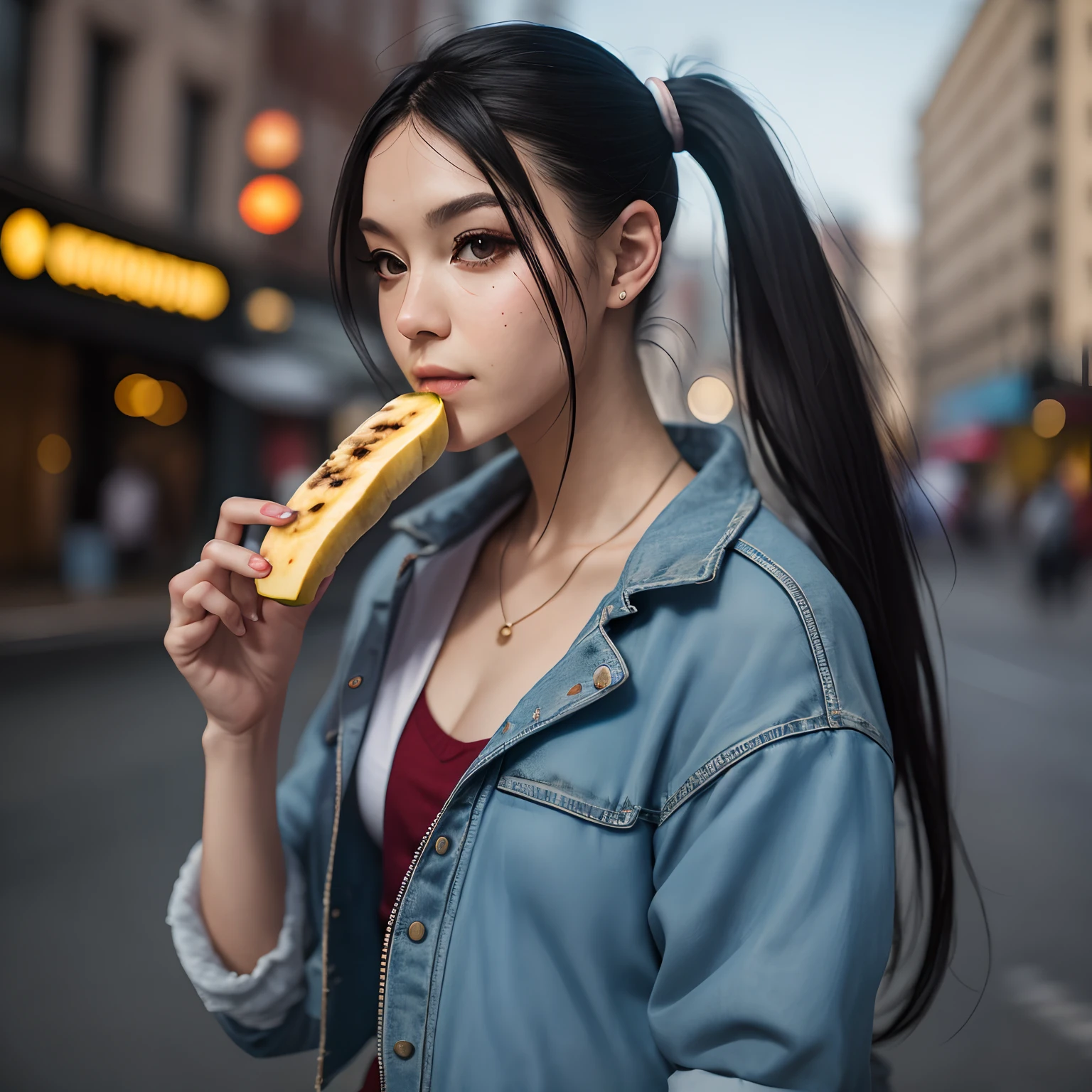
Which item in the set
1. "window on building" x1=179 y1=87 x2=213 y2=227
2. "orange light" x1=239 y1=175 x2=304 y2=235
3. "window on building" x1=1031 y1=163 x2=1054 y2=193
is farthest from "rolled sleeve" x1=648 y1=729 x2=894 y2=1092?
"window on building" x1=1031 y1=163 x2=1054 y2=193

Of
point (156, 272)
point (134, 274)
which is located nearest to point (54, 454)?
point (134, 274)

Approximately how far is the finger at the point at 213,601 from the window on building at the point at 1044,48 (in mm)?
37035

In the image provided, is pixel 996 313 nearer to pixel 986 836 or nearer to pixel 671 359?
pixel 986 836

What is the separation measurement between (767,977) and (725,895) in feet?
0.32

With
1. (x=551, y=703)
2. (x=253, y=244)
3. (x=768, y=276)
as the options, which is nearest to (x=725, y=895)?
(x=551, y=703)

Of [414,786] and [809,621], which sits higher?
[809,621]

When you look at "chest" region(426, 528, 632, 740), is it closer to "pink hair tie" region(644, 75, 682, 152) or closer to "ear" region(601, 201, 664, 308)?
"ear" region(601, 201, 664, 308)

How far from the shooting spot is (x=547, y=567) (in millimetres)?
1629

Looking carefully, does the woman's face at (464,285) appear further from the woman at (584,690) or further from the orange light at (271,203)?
the orange light at (271,203)

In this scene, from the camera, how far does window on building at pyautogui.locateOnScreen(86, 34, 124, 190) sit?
13836 millimetres

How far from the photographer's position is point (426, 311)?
133 centimetres

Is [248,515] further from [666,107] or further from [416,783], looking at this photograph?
[666,107]

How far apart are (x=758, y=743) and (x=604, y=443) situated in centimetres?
61

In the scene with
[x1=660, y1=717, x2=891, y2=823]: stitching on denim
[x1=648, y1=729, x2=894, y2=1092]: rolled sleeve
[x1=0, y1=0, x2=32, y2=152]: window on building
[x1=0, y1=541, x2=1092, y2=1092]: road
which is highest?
[x1=0, y1=0, x2=32, y2=152]: window on building
